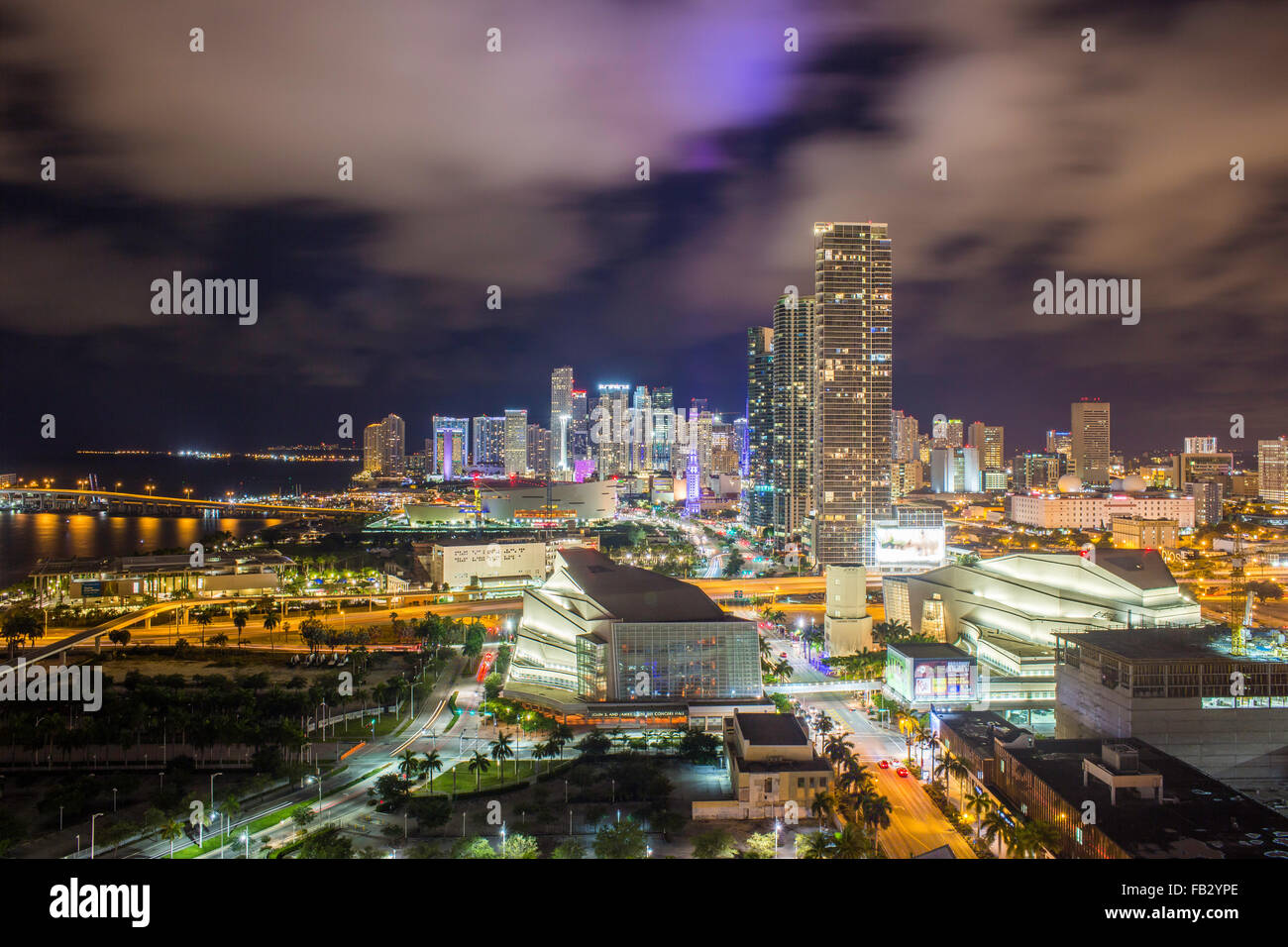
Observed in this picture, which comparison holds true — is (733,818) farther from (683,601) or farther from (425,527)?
(425,527)

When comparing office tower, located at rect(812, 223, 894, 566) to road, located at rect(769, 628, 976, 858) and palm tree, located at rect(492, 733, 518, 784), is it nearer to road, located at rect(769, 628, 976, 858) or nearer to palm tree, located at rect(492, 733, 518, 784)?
road, located at rect(769, 628, 976, 858)

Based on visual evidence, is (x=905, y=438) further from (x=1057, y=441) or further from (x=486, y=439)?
(x=486, y=439)

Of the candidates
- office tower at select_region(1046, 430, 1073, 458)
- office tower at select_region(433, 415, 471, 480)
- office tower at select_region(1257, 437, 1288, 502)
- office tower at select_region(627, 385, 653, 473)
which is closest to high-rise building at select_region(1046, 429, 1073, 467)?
office tower at select_region(1046, 430, 1073, 458)

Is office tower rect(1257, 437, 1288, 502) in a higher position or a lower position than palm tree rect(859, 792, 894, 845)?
higher

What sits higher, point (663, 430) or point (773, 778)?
point (663, 430)

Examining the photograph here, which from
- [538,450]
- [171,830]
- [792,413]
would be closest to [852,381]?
[792,413]

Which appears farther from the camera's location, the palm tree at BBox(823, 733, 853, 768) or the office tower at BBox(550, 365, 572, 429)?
the office tower at BBox(550, 365, 572, 429)

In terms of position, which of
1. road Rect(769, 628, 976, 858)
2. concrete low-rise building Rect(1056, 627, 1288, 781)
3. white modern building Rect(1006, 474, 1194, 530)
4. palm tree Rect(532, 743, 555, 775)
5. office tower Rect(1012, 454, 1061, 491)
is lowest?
road Rect(769, 628, 976, 858)
